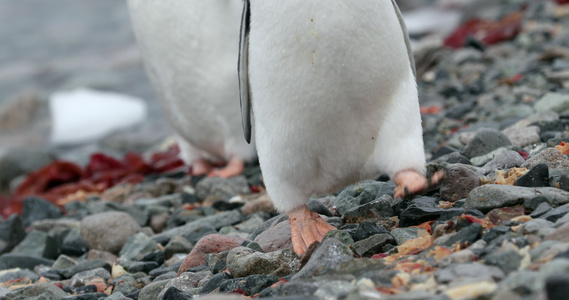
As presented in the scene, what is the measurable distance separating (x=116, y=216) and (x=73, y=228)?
447mm

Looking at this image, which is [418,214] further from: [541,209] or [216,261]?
[216,261]

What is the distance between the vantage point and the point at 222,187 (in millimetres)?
5609

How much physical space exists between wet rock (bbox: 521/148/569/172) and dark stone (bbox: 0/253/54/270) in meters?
2.84

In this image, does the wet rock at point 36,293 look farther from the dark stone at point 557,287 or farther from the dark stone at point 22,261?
the dark stone at point 557,287

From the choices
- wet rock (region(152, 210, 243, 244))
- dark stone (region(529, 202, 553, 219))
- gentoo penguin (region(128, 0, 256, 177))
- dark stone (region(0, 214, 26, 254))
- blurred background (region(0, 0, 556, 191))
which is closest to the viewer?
dark stone (region(529, 202, 553, 219))

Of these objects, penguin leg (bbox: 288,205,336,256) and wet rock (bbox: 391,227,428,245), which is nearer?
wet rock (bbox: 391,227,428,245)

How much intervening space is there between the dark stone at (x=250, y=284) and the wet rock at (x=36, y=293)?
35.6 inches

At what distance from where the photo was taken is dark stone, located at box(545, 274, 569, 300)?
1897 millimetres

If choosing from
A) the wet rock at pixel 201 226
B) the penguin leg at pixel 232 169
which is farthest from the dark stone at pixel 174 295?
the penguin leg at pixel 232 169

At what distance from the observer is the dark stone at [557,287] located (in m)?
1.90

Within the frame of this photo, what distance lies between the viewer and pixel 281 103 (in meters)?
3.43

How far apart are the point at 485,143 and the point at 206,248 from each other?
5.61 feet

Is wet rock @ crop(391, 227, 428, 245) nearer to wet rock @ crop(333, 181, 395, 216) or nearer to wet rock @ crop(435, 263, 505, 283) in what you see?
wet rock @ crop(435, 263, 505, 283)

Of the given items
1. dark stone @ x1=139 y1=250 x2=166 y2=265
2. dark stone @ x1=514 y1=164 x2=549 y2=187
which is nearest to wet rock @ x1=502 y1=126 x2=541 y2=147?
dark stone @ x1=514 y1=164 x2=549 y2=187
